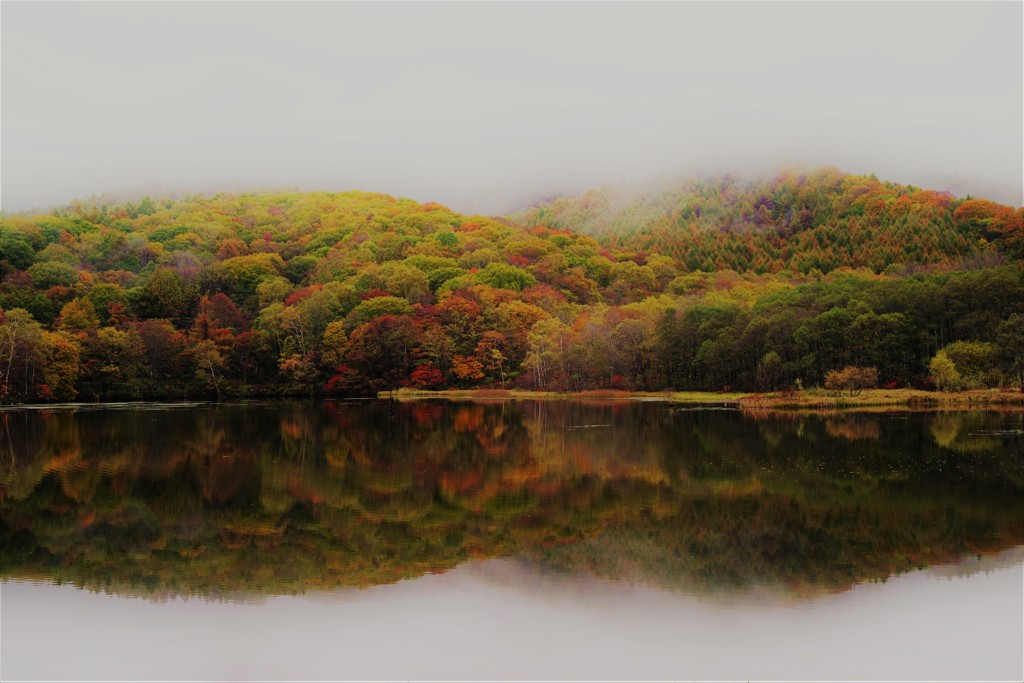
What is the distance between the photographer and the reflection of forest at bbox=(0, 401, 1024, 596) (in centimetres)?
1343

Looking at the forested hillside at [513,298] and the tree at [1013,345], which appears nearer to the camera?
the tree at [1013,345]

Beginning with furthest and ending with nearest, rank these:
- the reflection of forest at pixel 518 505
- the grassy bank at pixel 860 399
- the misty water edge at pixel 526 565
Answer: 1. the grassy bank at pixel 860 399
2. the reflection of forest at pixel 518 505
3. the misty water edge at pixel 526 565

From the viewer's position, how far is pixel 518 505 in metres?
17.8

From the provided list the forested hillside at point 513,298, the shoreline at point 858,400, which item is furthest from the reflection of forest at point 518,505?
the forested hillside at point 513,298

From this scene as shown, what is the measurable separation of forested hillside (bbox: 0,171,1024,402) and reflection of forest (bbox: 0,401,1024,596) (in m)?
18.3

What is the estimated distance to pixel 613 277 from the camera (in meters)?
98.7

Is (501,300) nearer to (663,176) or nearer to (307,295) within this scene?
(307,295)

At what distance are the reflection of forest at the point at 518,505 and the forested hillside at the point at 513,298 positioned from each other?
18.3m

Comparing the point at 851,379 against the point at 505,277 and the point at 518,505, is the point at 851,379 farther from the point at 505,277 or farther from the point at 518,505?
the point at 505,277

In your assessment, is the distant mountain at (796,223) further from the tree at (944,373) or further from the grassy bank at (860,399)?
the grassy bank at (860,399)

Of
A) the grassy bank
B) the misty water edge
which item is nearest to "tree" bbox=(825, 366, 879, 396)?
the grassy bank

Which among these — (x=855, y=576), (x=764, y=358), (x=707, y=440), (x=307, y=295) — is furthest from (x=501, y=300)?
(x=855, y=576)

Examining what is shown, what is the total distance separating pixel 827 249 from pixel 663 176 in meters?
59.1

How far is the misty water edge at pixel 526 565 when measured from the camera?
10078 mm
